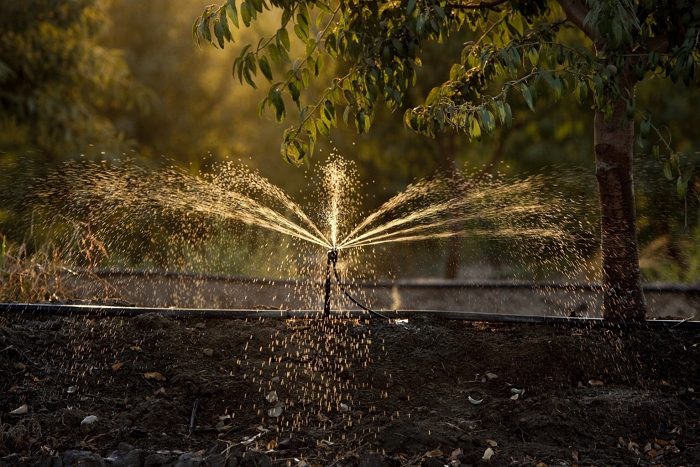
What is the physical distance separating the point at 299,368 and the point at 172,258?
6.02m

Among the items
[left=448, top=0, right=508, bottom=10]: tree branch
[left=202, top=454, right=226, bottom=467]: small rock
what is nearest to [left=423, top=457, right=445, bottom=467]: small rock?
[left=202, top=454, right=226, bottom=467]: small rock

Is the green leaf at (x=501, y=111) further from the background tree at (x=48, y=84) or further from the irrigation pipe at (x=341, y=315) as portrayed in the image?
the background tree at (x=48, y=84)

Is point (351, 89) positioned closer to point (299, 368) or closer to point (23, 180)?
point (299, 368)

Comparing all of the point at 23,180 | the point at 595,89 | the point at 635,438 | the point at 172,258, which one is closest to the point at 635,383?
the point at 635,438

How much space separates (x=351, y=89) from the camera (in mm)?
3799

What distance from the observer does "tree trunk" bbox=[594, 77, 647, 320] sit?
13.4 ft

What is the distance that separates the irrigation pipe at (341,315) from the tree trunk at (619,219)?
5.3 inches

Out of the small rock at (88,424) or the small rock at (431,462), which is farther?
the small rock at (88,424)

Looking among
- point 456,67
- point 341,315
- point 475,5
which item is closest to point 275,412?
point 341,315

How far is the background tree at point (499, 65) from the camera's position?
3115 mm

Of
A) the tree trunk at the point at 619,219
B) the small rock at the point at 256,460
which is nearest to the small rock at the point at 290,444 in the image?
the small rock at the point at 256,460

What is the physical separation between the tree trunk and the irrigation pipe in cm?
13

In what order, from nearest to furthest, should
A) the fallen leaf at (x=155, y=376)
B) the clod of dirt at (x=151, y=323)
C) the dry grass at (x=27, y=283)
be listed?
the fallen leaf at (x=155, y=376) < the clod of dirt at (x=151, y=323) < the dry grass at (x=27, y=283)

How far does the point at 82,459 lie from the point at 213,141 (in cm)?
1183
